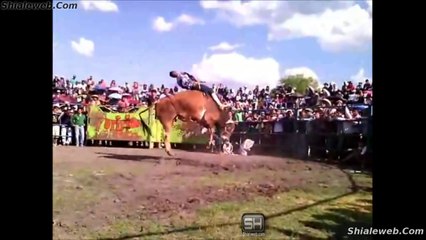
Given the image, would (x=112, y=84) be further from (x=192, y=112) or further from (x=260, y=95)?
(x=260, y=95)

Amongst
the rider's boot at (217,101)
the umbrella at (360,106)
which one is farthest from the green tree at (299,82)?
the rider's boot at (217,101)

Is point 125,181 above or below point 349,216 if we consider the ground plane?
above

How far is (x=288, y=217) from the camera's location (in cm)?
293

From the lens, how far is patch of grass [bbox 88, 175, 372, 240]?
288 centimetres

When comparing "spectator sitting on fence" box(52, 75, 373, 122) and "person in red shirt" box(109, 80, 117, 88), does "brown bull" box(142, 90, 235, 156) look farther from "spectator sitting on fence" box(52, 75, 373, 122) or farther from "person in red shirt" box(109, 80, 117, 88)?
"person in red shirt" box(109, 80, 117, 88)

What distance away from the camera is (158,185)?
2.91m

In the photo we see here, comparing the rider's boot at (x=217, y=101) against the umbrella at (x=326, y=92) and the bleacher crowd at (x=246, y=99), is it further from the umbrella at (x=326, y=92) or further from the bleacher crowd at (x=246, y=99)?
the umbrella at (x=326, y=92)
